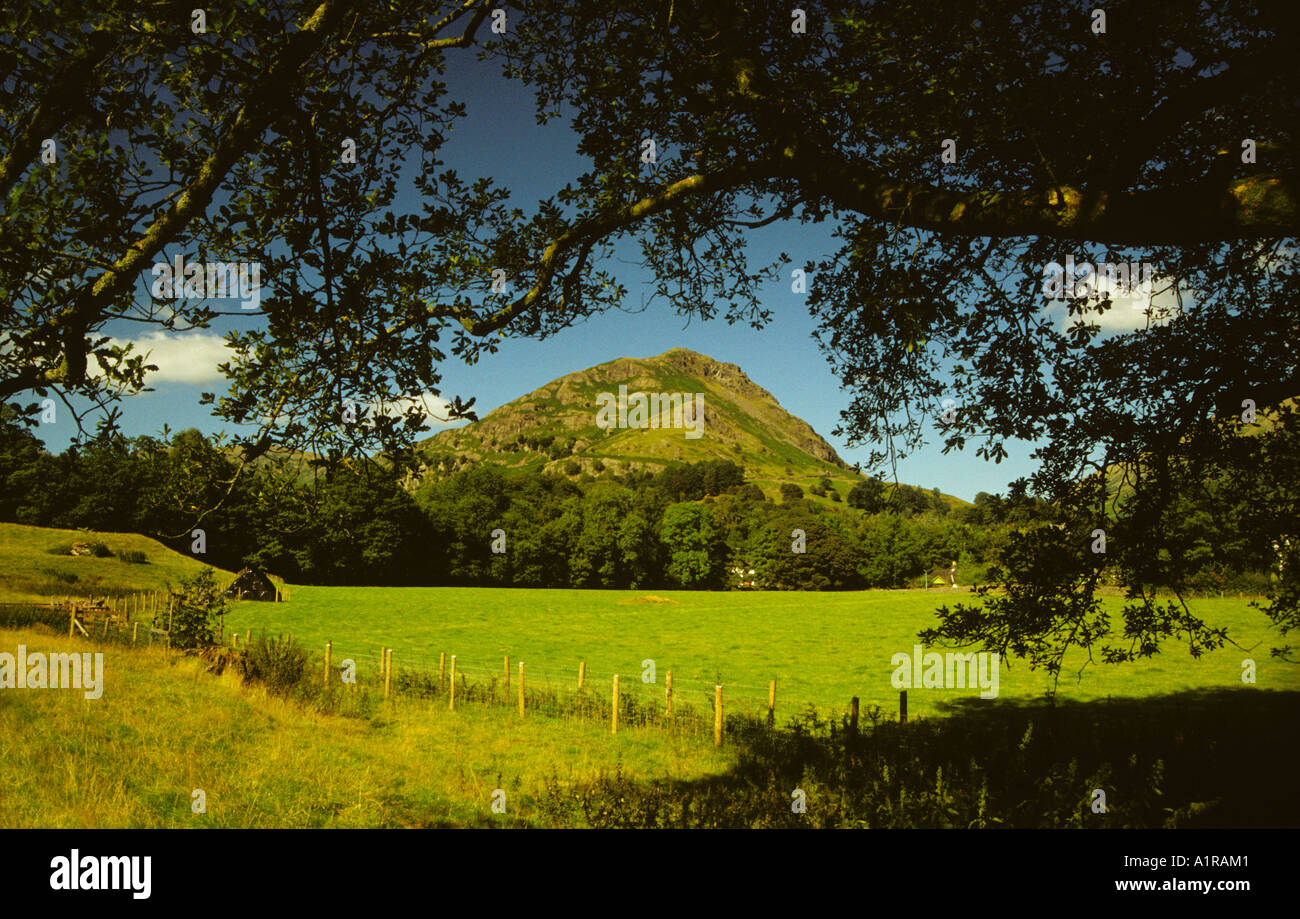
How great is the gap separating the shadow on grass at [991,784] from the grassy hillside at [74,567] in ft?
155

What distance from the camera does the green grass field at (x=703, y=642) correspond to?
30406 millimetres

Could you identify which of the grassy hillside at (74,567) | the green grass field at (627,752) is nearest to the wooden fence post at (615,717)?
the green grass field at (627,752)

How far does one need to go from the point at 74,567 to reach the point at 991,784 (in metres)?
69.7

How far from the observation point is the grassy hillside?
1825 inches

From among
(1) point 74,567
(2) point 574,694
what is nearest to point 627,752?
(2) point 574,694

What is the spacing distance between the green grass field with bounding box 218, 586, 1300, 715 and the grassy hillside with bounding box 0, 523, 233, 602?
10.3 m

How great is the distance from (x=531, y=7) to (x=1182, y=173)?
7.55m

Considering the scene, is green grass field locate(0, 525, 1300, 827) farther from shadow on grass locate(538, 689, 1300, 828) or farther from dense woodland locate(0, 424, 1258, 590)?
Answer: dense woodland locate(0, 424, 1258, 590)

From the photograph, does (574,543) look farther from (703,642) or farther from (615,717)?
(615,717)

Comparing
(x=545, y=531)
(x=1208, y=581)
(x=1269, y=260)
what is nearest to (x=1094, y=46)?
(x=1269, y=260)

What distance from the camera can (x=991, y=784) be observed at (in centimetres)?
1035

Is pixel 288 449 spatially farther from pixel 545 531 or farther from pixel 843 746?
pixel 545 531

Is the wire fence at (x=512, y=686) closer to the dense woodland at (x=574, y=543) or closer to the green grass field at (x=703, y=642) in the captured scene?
the green grass field at (x=703, y=642)
